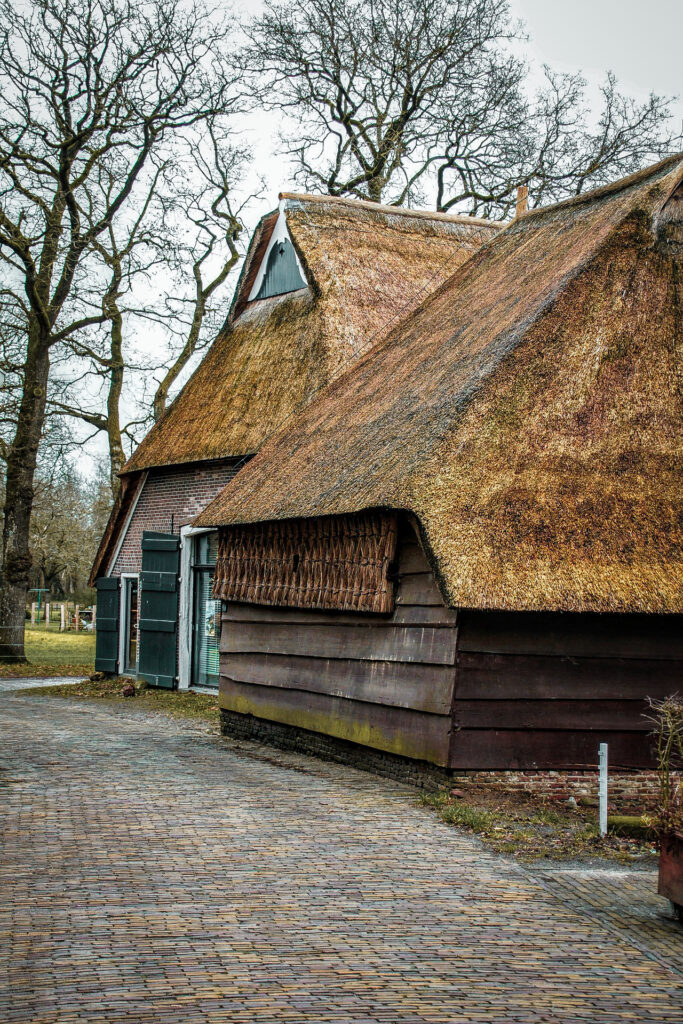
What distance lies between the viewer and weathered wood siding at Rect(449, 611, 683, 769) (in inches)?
413

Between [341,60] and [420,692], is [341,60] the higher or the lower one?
the higher one

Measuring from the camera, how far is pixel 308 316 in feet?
65.1

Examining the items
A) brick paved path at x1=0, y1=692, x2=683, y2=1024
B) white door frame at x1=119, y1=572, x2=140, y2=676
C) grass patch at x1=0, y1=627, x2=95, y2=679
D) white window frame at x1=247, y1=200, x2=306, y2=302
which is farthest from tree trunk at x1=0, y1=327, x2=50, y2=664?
brick paved path at x1=0, y1=692, x2=683, y2=1024

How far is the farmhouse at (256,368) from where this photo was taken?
1934 cm

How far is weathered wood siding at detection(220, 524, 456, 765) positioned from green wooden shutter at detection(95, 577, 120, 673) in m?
8.48

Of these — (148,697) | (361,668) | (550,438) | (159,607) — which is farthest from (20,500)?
(550,438)

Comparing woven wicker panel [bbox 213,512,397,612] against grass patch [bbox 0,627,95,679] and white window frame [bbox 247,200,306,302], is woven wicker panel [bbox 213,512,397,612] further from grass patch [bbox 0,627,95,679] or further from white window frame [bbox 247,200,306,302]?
grass patch [bbox 0,627,95,679]

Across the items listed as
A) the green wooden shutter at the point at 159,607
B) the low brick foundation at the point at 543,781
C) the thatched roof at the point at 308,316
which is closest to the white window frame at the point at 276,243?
the thatched roof at the point at 308,316

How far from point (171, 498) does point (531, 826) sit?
13.5 metres

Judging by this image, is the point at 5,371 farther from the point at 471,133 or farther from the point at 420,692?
the point at 420,692

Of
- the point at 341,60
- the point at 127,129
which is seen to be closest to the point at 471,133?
the point at 341,60

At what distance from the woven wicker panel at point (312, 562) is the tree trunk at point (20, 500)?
1385cm

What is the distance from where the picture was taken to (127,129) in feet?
91.1

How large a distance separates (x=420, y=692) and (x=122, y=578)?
13.8 meters
